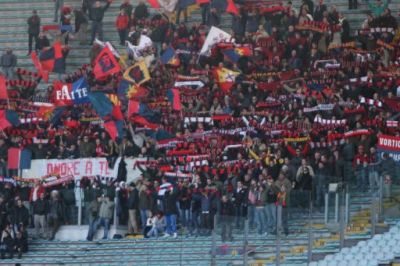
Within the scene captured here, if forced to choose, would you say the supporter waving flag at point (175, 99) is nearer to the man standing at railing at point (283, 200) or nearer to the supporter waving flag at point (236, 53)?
the supporter waving flag at point (236, 53)

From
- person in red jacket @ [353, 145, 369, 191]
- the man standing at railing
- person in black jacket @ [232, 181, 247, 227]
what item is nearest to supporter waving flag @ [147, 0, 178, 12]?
person in black jacket @ [232, 181, 247, 227]

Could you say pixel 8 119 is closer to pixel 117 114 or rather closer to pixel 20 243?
pixel 117 114

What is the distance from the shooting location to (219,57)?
183ft

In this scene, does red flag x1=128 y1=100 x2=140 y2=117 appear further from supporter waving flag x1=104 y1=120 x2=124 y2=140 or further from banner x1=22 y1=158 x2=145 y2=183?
banner x1=22 y1=158 x2=145 y2=183

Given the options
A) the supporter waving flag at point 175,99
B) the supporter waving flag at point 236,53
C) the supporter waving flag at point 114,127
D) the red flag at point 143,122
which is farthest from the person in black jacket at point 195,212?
the supporter waving flag at point 236,53

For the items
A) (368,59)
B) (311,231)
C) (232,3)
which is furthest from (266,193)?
(232,3)

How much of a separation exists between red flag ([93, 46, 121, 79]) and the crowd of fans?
361 millimetres

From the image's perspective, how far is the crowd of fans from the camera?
48.6 m

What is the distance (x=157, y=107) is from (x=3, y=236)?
18.7 feet

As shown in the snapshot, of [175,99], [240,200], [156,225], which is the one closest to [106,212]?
[156,225]

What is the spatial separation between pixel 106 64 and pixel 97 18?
3.56 meters

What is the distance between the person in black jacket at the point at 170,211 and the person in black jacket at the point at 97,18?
1003 cm

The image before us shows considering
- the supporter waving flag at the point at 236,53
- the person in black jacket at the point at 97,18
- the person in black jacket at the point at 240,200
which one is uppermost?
the person in black jacket at the point at 97,18

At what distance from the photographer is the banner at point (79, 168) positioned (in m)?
52.8
